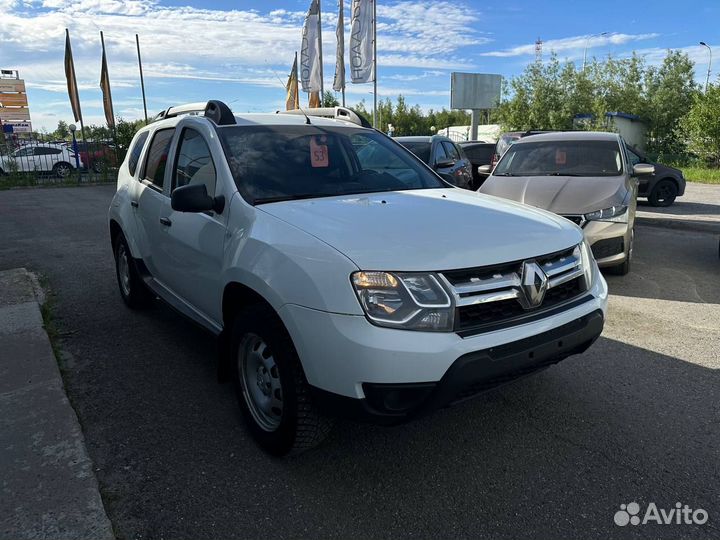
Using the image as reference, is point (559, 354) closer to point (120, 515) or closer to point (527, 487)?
point (527, 487)

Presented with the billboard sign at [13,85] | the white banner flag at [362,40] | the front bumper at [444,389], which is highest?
the billboard sign at [13,85]

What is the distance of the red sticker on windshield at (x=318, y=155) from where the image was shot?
11.8 feet

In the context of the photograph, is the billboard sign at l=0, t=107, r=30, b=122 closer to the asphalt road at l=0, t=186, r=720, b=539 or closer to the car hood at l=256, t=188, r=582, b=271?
the asphalt road at l=0, t=186, r=720, b=539

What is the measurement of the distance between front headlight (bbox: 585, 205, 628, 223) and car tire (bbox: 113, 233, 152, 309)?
186 inches

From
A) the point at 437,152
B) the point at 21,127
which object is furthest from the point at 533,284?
the point at 21,127

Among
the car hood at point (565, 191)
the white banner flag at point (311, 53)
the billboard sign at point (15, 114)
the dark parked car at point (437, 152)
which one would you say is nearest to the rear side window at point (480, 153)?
the dark parked car at point (437, 152)

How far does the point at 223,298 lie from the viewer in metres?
3.10

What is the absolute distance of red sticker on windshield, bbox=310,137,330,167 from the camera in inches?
141

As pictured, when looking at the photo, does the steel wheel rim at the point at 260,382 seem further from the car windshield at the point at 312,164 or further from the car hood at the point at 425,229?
the car windshield at the point at 312,164

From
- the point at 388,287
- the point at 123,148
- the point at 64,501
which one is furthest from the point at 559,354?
the point at 123,148

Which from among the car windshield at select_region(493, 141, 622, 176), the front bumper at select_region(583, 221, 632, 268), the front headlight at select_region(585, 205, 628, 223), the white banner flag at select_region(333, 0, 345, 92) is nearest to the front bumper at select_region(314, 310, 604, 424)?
the front bumper at select_region(583, 221, 632, 268)

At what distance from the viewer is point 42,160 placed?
24.6 meters

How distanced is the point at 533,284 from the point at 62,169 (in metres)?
27.3

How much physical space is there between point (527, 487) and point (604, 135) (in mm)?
6503
